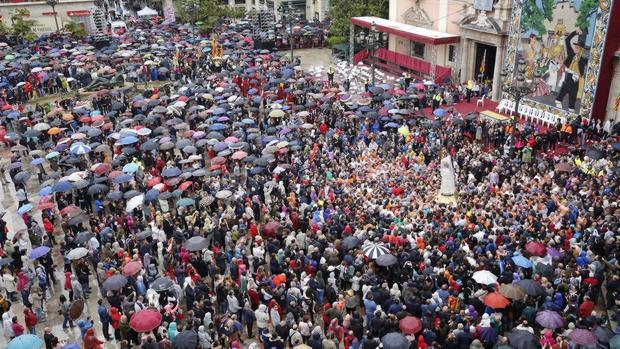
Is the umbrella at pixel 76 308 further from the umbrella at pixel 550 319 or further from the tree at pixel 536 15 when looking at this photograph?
the tree at pixel 536 15

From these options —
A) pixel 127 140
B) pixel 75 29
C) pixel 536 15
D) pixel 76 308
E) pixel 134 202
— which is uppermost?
pixel 536 15

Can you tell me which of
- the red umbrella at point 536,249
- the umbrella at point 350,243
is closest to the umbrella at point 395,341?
the umbrella at point 350,243

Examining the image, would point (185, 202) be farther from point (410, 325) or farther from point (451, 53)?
point (451, 53)

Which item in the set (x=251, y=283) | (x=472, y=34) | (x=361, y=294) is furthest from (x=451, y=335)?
(x=472, y=34)

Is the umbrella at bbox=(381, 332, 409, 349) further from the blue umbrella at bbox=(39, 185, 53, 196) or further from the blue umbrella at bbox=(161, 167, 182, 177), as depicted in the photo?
the blue umbrella at bbox=(39, 185, 53, 196)

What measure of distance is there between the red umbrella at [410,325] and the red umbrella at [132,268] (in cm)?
729

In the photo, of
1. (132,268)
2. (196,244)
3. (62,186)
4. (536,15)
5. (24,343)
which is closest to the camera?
(24,343)

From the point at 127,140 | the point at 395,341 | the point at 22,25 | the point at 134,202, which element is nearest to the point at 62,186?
the point at 134,202

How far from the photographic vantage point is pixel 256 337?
14617 millimetres

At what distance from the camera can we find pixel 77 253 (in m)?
16.0

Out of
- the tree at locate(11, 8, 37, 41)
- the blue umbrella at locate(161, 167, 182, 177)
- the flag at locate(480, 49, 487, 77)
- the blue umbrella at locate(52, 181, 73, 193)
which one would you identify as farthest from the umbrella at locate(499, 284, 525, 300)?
the tree at locate(11, 8, 37, 41)

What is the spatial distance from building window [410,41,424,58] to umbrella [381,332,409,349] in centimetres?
3249

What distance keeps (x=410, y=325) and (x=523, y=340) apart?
234 cm

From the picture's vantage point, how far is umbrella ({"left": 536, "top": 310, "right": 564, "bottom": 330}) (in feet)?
39.1
